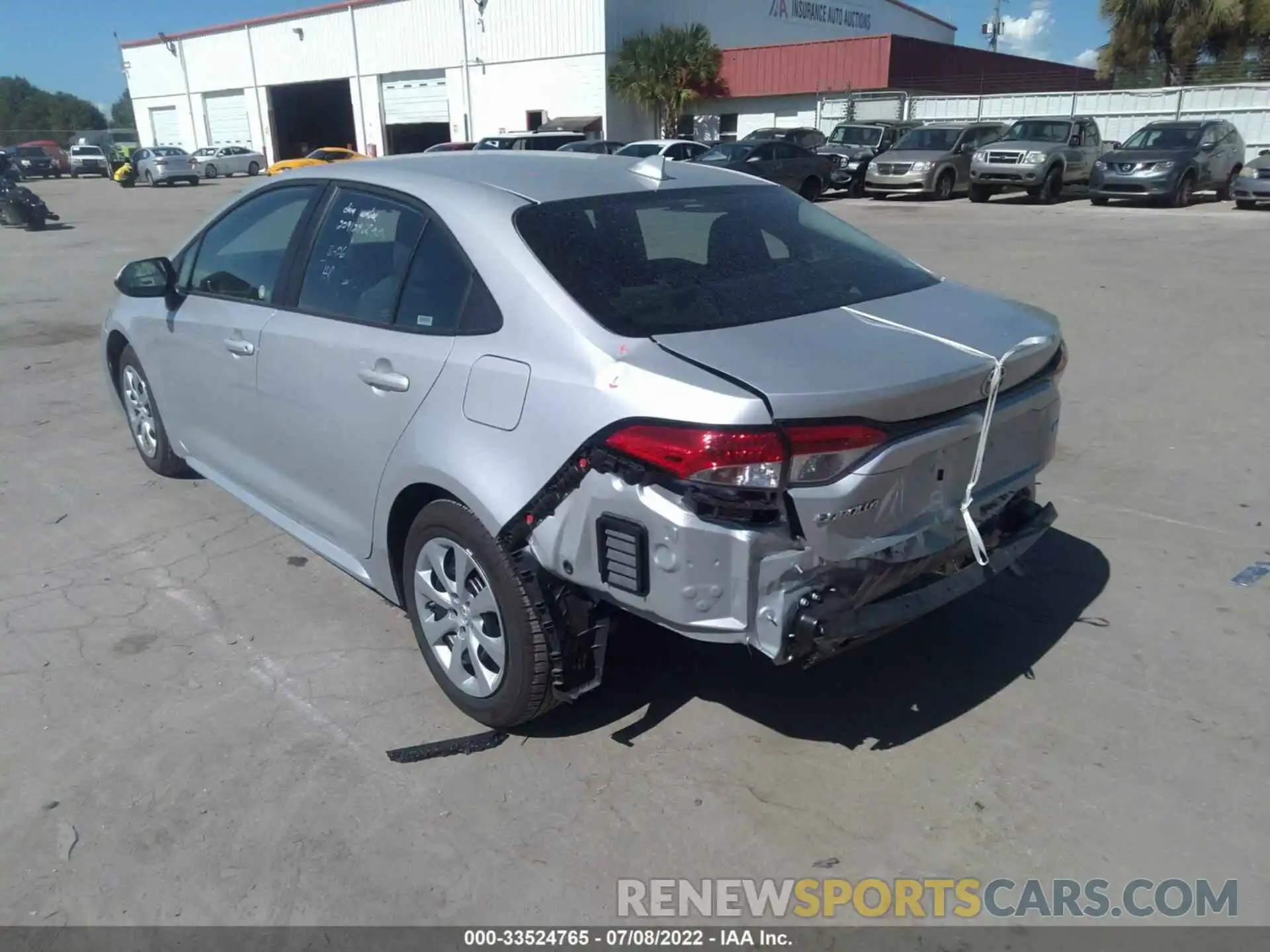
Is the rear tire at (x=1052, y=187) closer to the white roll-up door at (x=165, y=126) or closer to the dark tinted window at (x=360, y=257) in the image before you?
the dark tinted window at (x=360, y=257)

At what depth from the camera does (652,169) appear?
3680 mm

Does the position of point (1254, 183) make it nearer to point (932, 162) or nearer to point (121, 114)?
point (932, 162)

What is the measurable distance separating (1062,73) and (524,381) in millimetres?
57534

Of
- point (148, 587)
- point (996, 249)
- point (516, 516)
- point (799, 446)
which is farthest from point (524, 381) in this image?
point (996, 249)

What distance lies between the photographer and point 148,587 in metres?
4.30

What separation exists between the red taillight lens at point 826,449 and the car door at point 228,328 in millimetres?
2337

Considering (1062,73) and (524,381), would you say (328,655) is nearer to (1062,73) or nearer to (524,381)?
(524,381)

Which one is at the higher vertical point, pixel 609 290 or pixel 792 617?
pixel 609 290

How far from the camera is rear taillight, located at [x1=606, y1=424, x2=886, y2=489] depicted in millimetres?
2492

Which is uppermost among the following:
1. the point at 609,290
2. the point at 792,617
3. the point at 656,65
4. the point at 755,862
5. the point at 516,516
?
the point at 656,65

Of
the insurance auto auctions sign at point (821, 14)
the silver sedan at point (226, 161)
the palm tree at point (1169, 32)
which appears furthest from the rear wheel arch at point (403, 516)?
the insurance auto auctions sign at point (821, 14)

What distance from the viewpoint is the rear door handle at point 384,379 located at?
319 cm

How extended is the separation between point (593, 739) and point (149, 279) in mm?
3074

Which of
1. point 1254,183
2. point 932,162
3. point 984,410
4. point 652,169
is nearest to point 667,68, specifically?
point 932,162
